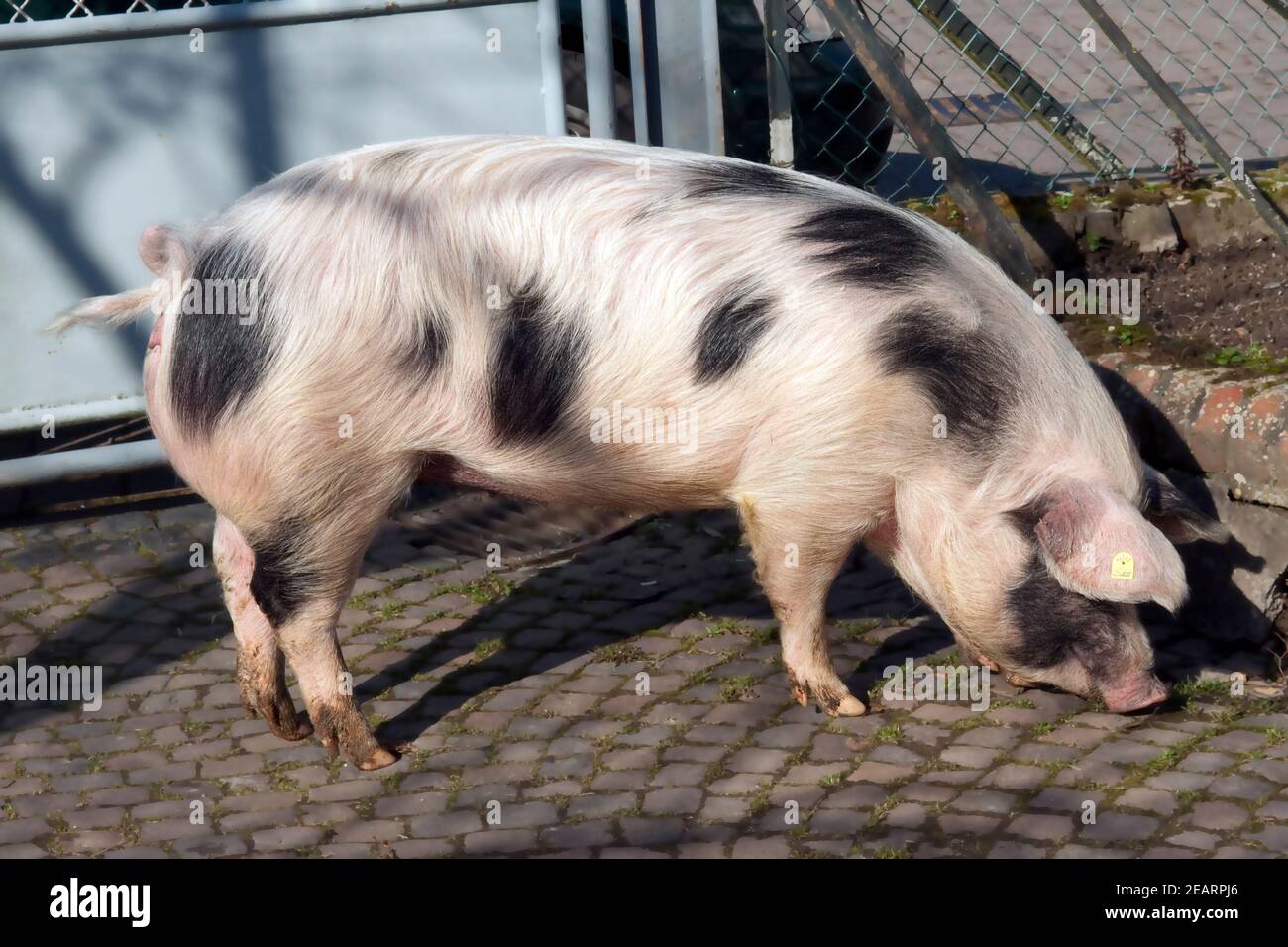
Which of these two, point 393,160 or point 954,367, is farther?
point 393,160

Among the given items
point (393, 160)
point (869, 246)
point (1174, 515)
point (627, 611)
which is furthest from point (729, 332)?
point (627, 611)

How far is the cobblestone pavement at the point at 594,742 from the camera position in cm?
404

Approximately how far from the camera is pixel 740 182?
438cm

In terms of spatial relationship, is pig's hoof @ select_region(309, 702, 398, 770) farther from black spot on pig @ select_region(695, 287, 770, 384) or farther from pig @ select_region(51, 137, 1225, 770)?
black spot on pig @ select_region(695, 287, 770, 384)

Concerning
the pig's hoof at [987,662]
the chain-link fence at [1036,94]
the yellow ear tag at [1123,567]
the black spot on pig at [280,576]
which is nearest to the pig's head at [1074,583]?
the yellow ear tag at [1123,567]

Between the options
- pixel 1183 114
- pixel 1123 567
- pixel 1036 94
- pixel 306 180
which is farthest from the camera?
pixel 1036 94

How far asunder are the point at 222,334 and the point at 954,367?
192 cm

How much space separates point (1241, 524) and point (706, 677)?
175cm

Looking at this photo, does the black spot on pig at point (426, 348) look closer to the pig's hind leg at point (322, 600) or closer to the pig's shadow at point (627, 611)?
the pig's hind leg at point (322, 600)

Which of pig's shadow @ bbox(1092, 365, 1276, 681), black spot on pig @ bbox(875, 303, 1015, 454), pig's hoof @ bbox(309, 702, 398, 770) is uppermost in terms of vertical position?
black spot on pig @ bbox(875, 303, 1015, 454)

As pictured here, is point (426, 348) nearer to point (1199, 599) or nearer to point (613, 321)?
point (613, 321)

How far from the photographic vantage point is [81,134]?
553 cm

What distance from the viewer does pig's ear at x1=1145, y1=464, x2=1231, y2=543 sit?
4.40 meters

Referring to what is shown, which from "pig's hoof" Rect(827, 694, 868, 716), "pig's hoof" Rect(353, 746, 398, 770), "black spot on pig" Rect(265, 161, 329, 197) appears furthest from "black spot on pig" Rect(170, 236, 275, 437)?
"pig's hoof" Rect(827, 694, 868, 716)
